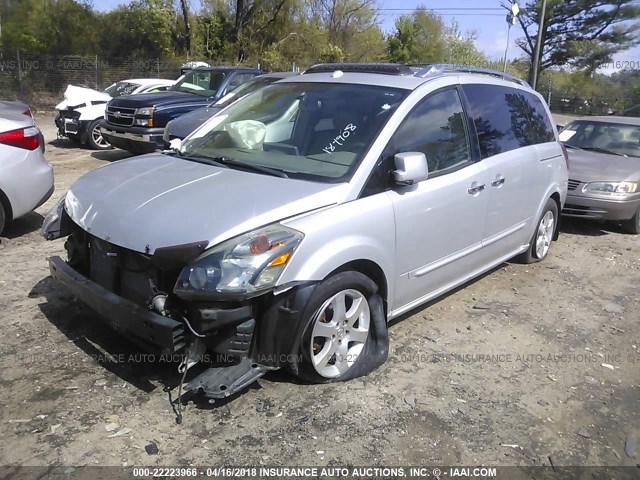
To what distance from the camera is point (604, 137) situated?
8.98 m

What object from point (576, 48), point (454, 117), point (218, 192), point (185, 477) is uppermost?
point (576, 48)

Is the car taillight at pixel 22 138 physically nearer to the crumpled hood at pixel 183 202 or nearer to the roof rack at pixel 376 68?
the crumpled hood at pixel 183 202

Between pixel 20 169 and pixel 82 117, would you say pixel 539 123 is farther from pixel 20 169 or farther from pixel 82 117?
pixel 82 117

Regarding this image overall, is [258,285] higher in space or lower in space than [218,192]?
lower

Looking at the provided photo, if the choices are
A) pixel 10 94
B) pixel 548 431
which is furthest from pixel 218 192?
pixel 10 94

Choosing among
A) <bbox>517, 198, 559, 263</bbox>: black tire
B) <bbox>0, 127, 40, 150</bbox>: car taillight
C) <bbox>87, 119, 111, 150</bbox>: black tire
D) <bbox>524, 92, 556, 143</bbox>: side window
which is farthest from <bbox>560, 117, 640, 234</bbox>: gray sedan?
<bbox>87, 119, 111, 150</bbox>: black tire

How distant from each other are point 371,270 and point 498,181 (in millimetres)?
1704

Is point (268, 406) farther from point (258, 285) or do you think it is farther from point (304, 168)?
point (304, 168)

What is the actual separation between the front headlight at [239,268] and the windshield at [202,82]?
359 inches

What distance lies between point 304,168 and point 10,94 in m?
21.2

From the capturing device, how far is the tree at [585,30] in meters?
38.8

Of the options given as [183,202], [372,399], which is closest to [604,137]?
[372,399]

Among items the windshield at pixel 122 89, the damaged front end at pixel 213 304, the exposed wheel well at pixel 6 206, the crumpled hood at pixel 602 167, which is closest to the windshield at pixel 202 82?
the windshield at pixel 122 89

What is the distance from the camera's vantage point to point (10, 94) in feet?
70.0
